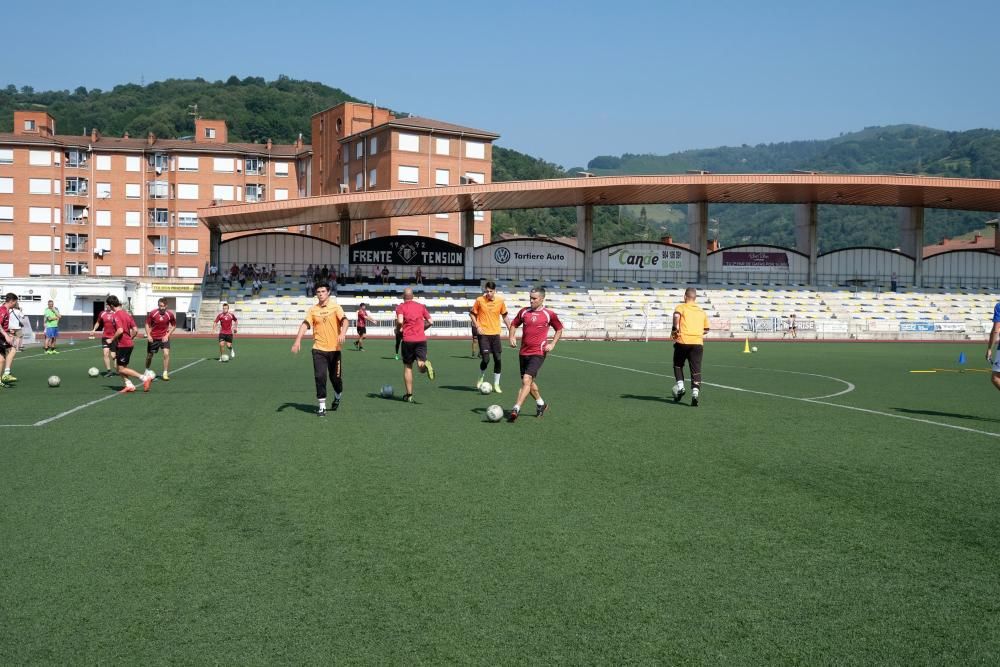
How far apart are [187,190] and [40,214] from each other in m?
12.8

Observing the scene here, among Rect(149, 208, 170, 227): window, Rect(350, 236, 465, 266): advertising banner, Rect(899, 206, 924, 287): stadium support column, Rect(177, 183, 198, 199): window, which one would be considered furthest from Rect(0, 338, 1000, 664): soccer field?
Rect(177, 183, 198, 199): window

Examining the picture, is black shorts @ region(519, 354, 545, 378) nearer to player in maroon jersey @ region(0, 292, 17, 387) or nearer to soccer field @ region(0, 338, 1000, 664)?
soccer field @ region(0, 338, 1000, 664)

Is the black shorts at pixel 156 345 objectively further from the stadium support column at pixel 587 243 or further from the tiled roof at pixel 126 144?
the tiled roof at pixel 126 144

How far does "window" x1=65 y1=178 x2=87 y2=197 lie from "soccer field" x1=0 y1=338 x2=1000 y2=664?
7526cm

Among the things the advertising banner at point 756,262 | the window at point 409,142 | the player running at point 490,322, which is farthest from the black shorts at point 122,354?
the window at point 409,142

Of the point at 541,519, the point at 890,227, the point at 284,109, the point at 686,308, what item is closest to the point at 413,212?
the point at 686,308

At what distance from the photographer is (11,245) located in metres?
77.4

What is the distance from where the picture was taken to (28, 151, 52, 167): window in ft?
255

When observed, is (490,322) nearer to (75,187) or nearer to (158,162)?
(158,162)

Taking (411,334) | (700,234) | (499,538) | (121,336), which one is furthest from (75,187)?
(499,538)

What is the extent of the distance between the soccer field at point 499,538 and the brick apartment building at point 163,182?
6456cm

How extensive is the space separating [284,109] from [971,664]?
407 ft

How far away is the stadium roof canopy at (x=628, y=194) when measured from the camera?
50.8 meters

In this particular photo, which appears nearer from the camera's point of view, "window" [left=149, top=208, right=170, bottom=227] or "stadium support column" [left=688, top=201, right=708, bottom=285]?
"stadium support column" [left=688, top=201, right=708, bottom=285]
